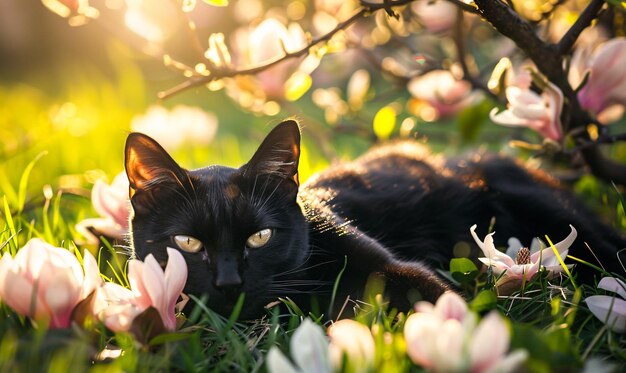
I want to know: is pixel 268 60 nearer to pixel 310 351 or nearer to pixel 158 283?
pixel 158 283

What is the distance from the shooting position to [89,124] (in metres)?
3.84

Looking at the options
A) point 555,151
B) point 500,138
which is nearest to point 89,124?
point 500,138

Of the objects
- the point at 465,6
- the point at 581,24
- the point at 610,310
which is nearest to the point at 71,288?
the point at 610,310

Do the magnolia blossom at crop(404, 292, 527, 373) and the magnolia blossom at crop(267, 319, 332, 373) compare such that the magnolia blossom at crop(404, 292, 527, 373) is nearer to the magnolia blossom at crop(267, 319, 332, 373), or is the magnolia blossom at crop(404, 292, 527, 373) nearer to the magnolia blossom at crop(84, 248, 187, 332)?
the magnolia blossom at crop(267, 319, 332, 373)

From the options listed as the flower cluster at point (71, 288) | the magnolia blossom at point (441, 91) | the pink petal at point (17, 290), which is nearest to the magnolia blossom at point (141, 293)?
the flower cluster at point (71, 288)

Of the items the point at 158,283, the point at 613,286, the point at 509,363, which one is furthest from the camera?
the point at 613,286

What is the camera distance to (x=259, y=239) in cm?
142

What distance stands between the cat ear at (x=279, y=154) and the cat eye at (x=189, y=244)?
0.22 metres

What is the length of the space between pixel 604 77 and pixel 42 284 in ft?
4.89

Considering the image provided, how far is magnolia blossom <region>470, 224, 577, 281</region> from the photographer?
128cm

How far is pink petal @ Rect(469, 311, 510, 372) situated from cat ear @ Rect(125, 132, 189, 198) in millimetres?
812

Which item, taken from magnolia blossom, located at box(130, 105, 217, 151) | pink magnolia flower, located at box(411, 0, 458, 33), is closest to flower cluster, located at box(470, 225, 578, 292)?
pink magnolia flower, located at box(411, 0, 458, 33)

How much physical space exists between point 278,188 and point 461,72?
106cm

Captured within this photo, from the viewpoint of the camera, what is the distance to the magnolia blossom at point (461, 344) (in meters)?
0.84
